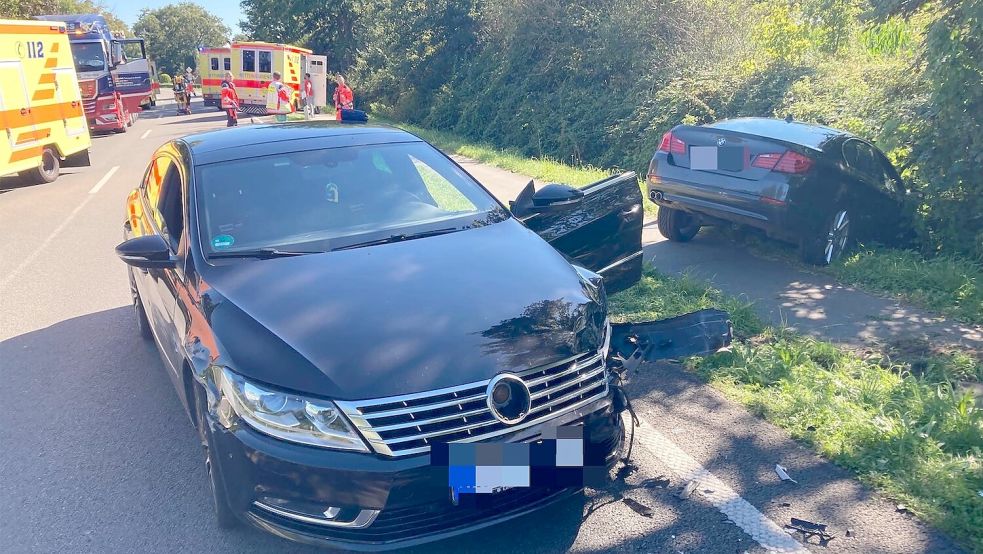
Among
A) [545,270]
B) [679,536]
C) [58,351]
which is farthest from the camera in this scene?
[58,351]

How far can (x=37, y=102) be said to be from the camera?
50.6 feet

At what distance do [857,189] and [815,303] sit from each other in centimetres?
202

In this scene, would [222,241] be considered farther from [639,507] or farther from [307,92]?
[307,92]

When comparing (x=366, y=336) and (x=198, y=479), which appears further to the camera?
(x=198, y=479)

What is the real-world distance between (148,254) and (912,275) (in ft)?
21.7

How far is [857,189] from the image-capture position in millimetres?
8320

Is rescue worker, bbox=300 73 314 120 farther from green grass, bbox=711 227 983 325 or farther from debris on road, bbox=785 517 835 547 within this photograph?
debris on road, bbox=785 517 835 547

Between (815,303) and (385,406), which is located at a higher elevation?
(385,406)

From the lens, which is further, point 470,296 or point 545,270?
point 545,270

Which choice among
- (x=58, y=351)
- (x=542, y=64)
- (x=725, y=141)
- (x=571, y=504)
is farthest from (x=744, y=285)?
(x=542, y=64)

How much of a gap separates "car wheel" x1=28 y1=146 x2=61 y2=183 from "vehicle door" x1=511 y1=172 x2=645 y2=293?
1379cm

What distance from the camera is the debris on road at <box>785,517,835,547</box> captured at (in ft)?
11.1

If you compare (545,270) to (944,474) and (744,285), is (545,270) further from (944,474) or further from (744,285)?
(744,285)

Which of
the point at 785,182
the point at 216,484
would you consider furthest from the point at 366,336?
the point at 785,182
